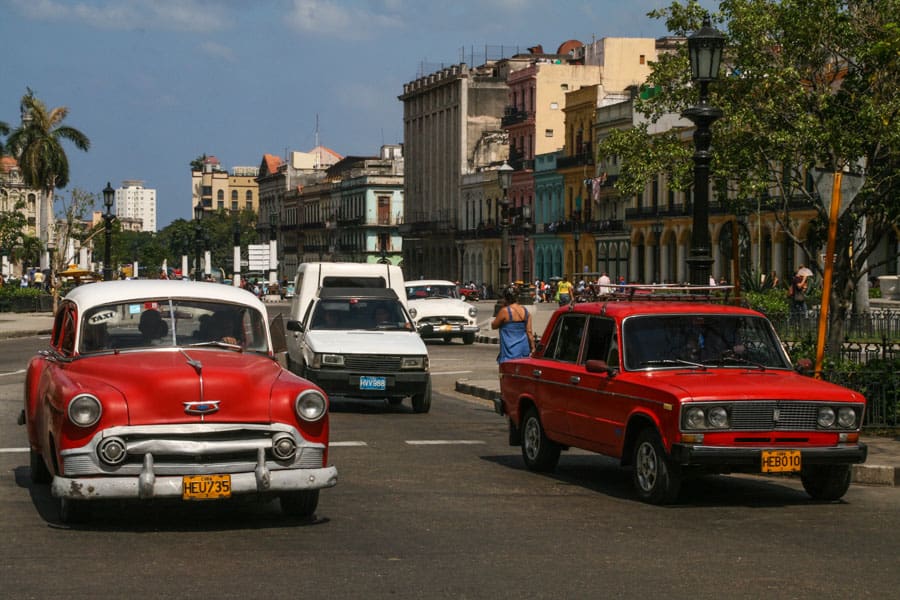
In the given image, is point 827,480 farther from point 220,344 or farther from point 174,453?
point 174,453

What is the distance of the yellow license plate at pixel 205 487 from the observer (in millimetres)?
9898

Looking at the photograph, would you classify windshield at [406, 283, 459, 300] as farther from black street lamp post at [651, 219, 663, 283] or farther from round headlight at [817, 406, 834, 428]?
black street lamp post at [651, 219, 663, 283]

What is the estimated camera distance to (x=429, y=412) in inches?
833

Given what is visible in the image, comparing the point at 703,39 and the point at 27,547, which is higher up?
the point at 703,39

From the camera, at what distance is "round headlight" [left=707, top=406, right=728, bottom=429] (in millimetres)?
11477

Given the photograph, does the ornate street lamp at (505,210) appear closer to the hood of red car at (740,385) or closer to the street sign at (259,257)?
the hood of red car at (740,385)

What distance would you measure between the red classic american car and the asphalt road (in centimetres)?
33

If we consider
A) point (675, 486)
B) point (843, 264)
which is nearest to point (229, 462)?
point (675, 486)

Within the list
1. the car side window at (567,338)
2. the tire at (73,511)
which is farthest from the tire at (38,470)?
the car side window at (567,338)

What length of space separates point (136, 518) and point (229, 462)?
109cm

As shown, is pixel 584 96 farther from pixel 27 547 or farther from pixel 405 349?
pixel 27 547

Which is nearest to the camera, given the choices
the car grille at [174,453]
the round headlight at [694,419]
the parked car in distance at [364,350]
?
the car grille at [174,453]

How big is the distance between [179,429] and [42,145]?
3242 inches

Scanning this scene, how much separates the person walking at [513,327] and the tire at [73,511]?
379 inches
